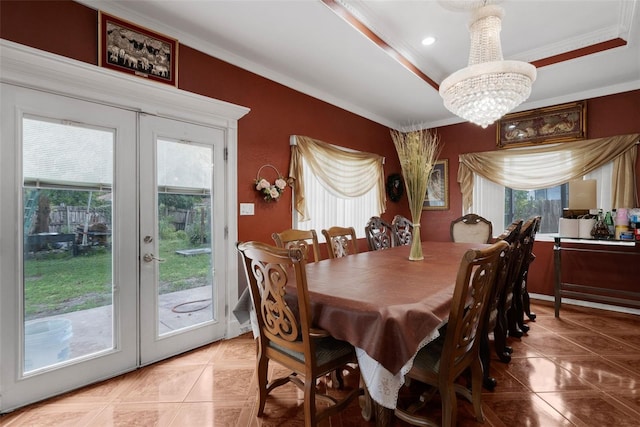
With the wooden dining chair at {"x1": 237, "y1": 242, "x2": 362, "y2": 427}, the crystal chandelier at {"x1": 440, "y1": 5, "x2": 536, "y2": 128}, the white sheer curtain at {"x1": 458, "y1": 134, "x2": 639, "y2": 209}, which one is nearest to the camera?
the wooden dining chair at {"x1": 237, "y1": 242, "x2": 362, "y2": 427}

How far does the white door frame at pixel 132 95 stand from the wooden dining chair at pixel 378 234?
4.53 ft

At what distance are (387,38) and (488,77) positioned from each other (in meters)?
1.07

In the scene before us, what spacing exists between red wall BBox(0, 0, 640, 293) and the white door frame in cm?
14

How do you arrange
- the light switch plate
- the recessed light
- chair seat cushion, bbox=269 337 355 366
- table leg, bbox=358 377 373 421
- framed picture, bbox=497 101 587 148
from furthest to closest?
framed picture, bbox=497 101 587 148
the light switch plate
the recessed light
table leg, bbox=358 377 373 421
chair seat cushion, bbox=269 337 355 366

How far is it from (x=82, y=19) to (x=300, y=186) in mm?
2254

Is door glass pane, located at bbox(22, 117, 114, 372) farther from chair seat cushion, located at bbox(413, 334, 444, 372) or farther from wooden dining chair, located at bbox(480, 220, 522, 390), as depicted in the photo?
wooden dining chair, located at bbox(480, 220, 522, 390)

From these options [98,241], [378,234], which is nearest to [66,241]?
[98,241]

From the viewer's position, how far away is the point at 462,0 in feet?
7.07

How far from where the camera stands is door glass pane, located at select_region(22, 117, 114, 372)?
1893mm

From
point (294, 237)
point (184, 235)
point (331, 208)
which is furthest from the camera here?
point (331, 208)

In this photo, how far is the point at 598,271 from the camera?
369cm

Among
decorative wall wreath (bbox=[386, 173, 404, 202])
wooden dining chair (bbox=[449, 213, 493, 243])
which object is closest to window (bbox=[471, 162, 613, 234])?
wooden dining chair (bbox=[449, 213, 493, 243])

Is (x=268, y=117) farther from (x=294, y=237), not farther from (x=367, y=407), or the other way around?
(x=367, y=407)

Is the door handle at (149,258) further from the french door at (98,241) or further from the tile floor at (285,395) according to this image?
the tile floor at (285,395)
